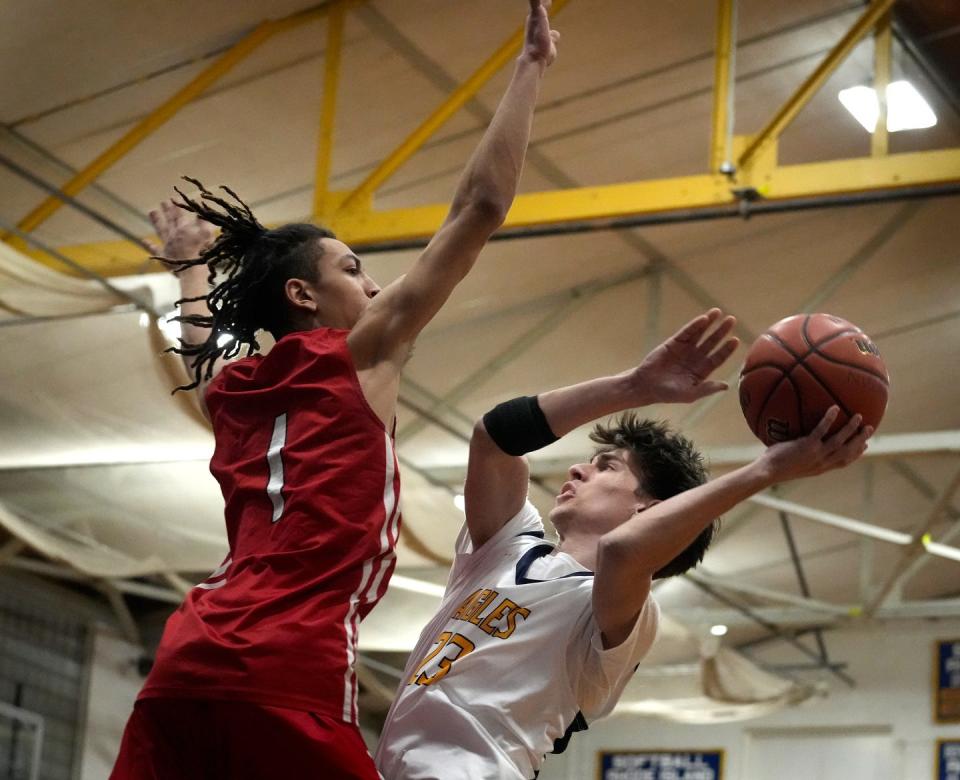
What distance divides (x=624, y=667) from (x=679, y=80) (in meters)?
6.78

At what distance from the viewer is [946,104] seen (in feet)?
34.6

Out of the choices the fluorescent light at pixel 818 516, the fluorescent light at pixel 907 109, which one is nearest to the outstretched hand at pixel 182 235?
the fluorescent light at pixel 907 109

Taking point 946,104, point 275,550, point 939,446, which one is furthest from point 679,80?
point 275,550

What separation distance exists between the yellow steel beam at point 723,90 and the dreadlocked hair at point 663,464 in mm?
4139

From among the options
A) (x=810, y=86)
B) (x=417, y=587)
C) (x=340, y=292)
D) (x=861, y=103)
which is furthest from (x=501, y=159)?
(x=417, y=587)

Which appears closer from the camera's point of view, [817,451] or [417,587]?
[817,451]

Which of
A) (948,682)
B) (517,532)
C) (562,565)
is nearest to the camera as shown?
(562,565)

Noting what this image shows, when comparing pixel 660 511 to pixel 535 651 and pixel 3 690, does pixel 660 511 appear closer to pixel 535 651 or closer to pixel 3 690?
pixel 535 651

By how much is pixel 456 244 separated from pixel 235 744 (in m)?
1.08

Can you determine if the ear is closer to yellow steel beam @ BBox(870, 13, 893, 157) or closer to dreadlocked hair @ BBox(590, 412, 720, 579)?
dreadlocked hair @ BBox(590, 412, 720, 579)

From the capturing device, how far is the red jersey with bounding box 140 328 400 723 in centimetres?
310

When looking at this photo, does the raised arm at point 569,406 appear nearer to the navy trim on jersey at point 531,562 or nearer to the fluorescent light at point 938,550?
the navy trim on jersey at point 531,562

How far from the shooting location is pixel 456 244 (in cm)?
337

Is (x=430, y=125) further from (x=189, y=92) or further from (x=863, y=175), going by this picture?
(x=863, y=175)
